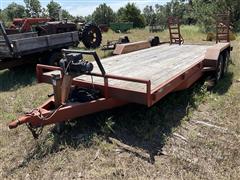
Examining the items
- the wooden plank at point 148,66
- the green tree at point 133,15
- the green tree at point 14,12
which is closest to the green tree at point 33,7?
the green tree at point 14,12

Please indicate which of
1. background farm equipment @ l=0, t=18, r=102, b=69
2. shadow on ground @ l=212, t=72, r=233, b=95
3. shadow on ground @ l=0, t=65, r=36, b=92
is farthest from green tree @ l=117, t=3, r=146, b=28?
shadow on ground @ l=212, t=72, r=233, b=95

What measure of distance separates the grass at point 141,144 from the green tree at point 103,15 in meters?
49.4

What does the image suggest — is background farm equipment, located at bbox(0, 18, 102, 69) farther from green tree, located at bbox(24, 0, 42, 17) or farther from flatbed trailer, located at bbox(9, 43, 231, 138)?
green tree, located at bbox(24, 0, 42, 17)

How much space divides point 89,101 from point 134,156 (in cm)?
97

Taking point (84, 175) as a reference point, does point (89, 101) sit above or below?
above

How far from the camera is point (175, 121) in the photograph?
4473mm

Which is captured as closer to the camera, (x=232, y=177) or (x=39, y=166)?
(x=232, y=177)

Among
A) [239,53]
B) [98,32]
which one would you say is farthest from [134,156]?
[98,32]

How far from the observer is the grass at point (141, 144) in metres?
3.38

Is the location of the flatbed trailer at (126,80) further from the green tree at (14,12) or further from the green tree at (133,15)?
the green tree at (14,12)

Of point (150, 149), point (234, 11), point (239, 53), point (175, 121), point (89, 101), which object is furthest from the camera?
point (234, 11)

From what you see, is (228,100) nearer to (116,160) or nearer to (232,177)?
(232,177)

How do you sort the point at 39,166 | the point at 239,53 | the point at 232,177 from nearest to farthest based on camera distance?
1. the point at 232,177
2. the point at 39,166
3. the point at 239,53

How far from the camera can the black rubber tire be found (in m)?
11.6
